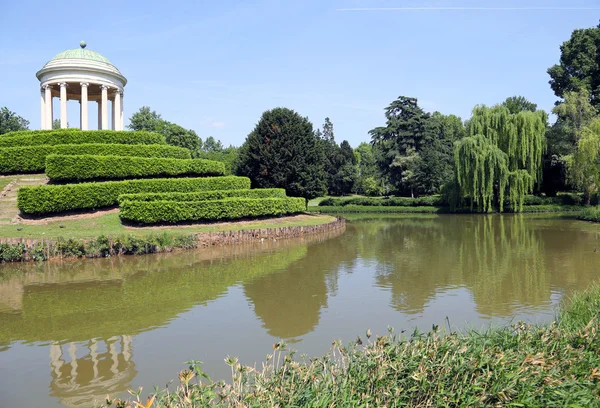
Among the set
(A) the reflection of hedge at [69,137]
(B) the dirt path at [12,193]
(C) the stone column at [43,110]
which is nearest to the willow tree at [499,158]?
(A) the reflection of hedge at [69,137]

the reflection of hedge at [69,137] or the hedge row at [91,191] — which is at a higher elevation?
the reflection of hedge at [69,137]

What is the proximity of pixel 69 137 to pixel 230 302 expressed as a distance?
21494mm

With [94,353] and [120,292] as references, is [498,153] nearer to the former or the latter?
[120,292]

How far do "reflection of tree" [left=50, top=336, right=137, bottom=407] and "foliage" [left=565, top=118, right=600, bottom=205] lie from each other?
3551cm

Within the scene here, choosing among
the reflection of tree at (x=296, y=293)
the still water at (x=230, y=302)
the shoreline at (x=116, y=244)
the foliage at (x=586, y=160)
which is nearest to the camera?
the still water at (x=230, y=302)

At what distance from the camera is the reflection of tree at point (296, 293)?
9.58 metres

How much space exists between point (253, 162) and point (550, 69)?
117ft

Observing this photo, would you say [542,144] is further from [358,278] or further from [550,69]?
[358,278]

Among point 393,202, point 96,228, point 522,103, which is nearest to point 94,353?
point 96,228

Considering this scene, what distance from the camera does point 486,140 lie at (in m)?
38.5

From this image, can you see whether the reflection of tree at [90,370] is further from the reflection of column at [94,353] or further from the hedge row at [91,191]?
the hedge row at [91,191]

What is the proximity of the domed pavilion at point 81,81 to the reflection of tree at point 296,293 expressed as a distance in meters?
20.7

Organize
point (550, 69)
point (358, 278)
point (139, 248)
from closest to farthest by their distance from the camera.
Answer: point (358, 278), point (139, 248), point (550, 69)

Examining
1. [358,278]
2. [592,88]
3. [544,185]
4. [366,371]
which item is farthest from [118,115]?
[592,88]
